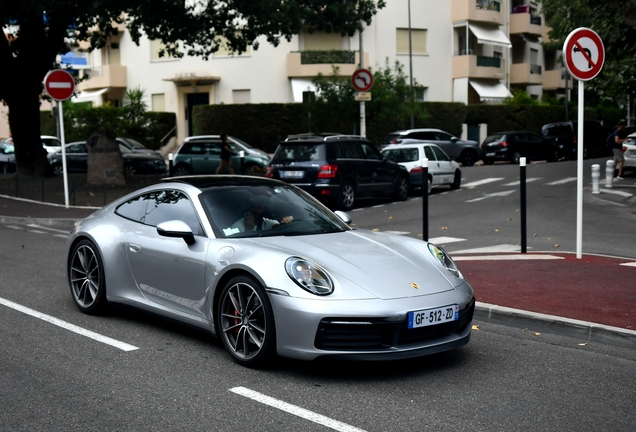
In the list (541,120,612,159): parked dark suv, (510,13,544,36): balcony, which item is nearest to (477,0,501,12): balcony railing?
(510,13,544,36): balcony

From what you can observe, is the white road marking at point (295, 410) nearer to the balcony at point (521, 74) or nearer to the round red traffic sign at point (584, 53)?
the round red traffic sign at point (584, 53)

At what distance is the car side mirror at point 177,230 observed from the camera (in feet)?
21.6

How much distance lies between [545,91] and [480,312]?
190ft

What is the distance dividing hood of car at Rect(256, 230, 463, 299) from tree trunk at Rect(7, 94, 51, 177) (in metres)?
20.2

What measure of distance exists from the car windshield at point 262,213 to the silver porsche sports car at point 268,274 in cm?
1

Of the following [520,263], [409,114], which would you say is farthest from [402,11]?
[520,263]

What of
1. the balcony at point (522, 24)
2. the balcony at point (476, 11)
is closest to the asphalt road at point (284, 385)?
the balcony at point (476, 11)

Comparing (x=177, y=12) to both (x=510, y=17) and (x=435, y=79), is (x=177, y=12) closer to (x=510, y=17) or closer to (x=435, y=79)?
(x=435, y=79)

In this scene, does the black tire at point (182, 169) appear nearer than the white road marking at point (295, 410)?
No

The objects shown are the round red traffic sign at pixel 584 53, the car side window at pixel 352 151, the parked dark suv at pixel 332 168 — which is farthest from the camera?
the car side window at pixel 352 151

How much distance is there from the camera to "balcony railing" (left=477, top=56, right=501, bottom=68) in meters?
52.2

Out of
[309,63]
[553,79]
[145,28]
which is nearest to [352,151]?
[145,28]

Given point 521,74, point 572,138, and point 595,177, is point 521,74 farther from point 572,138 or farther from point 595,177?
point 595,177

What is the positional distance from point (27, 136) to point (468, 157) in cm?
1963
